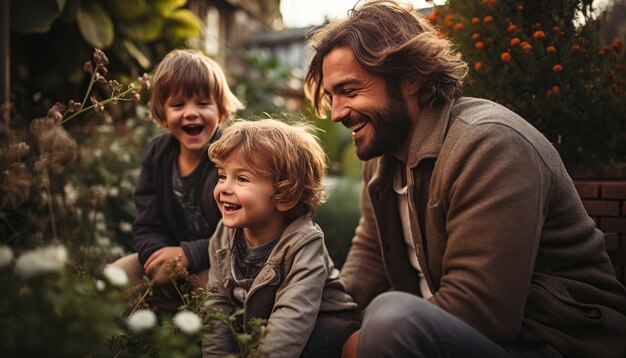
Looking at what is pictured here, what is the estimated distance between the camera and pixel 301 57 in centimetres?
1234

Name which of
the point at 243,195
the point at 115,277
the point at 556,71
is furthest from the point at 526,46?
the point at 115,277

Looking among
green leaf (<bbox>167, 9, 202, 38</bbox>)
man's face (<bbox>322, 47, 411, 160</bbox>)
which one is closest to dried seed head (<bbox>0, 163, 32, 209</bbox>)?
man's face (<bbox>322, 47, 411, 160</bbox>)

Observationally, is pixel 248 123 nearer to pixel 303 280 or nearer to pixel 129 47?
pixel 303 280

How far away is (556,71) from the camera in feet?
8.41

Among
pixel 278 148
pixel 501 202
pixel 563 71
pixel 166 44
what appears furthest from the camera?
pixel 166 44

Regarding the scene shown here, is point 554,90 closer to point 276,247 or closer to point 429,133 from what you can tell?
point 429,133

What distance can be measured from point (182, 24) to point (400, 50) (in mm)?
3573

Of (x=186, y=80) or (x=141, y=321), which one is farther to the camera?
(x=186, y=80)

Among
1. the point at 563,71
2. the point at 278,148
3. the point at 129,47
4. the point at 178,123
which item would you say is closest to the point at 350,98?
the point at 278,148

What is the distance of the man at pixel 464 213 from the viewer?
5.69ft

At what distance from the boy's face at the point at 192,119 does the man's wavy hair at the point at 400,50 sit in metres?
0.70

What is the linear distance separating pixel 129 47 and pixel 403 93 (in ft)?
10.4

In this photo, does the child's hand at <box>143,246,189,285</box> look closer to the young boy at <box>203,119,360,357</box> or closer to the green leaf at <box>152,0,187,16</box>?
the young boy at <box>203,119,360,357</box>

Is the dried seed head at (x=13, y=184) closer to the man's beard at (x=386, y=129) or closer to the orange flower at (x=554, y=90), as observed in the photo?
the man's beard at (x=386, y=129)
